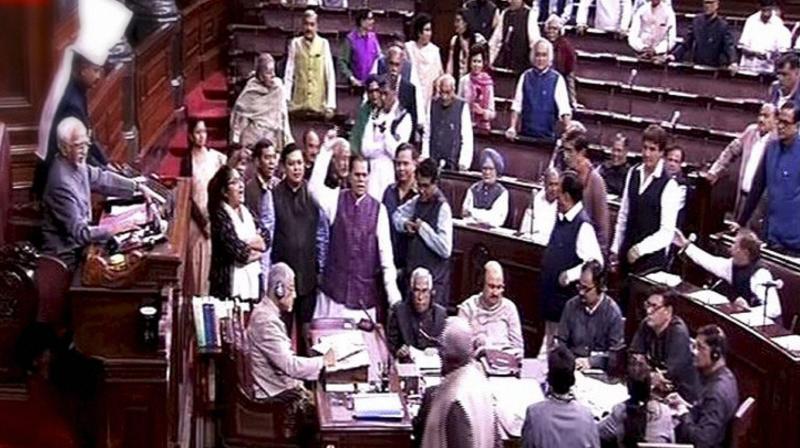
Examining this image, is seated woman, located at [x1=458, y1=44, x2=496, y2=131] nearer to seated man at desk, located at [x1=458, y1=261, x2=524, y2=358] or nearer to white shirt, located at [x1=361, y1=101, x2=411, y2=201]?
white shirt, located at [x1=361, y1=101, x2=411, y2=201]

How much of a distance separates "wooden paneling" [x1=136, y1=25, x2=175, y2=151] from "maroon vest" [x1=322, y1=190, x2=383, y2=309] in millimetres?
2147

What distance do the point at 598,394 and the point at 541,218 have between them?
194 centimetres

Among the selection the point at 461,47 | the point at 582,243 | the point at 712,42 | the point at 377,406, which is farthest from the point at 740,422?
the point at 712,42

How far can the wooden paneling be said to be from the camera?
9398 millimetres

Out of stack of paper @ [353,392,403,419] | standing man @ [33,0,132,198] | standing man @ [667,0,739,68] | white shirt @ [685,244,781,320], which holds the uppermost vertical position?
standing man @ [33,0,132,198]

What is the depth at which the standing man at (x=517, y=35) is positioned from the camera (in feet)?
35.1

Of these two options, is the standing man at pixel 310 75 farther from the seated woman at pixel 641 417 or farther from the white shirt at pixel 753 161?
the seated woman at pixel 641 417

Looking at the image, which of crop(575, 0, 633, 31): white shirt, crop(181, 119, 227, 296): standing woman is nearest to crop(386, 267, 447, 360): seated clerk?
crop(181, 119, 227, 296): standing woman

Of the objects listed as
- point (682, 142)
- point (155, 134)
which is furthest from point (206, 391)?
point (682, 142)

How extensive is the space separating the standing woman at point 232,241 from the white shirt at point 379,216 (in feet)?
1.82

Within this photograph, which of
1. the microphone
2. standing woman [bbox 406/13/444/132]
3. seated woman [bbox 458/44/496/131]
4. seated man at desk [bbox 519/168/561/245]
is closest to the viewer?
the microphone

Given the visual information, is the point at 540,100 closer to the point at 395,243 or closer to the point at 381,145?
the point at 381,145

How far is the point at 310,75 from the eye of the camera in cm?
988

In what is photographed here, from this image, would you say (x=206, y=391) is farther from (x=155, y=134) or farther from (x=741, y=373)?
(x=155, y=134)
